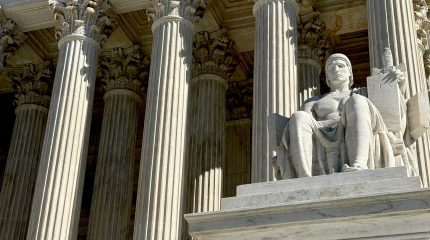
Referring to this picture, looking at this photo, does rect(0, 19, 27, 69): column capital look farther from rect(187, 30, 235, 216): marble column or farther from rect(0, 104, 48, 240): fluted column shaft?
rect(187, 30, 235, 216): marble column

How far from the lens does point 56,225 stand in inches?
893

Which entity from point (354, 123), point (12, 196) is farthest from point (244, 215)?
point (12, 196)

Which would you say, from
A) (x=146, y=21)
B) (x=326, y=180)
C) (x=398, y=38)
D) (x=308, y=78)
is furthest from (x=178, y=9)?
(x=326, y=180)

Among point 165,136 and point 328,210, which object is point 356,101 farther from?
point 165,136

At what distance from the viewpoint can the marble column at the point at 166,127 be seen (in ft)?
70.0

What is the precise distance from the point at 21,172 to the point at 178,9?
1015 centimetres

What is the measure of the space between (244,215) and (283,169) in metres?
1.70

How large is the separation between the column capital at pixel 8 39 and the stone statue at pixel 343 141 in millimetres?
21161

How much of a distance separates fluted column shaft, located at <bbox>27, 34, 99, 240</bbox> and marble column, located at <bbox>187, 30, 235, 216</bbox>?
169 inches

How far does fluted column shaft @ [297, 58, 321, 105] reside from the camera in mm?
26328

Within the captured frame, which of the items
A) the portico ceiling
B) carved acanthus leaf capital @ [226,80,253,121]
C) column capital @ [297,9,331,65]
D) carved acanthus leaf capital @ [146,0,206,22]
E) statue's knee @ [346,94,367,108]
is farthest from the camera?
carved acanthus leaf capital @ [226,80,253,121]

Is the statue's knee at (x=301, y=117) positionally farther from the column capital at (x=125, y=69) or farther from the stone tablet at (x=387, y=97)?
the column capital at (x=125, y=69)

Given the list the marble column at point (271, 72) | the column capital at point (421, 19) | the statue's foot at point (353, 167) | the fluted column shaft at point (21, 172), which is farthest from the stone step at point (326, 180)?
A: the fluted column shaft at point (21, 172)

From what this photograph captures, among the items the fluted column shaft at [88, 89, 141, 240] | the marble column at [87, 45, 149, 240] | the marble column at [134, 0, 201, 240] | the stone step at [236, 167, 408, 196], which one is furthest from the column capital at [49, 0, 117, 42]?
the stone step at [236, 167, 408, 196]
